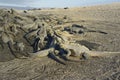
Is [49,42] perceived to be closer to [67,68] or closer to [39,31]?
[39,31]

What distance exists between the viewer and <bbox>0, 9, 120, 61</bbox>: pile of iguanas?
8.49 metres

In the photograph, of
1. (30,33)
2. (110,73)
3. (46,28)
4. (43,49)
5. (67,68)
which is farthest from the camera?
(46,28)

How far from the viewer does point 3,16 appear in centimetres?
1103

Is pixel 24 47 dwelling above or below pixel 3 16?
below

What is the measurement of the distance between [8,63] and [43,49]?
4.24ft

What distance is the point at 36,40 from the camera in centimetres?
975

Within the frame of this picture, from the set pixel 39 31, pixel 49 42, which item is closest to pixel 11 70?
pixel 49 42

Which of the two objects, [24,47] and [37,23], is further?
[37,23]

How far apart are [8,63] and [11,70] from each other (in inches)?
24.1

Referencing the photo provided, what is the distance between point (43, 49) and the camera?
362 inches

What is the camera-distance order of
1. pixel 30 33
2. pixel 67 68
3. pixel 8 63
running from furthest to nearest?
pixel 30 33 < pixel 8 63 < pixel 67 68

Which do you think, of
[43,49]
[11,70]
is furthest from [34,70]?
[43,49]

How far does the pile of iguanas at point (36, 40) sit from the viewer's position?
8492 mm

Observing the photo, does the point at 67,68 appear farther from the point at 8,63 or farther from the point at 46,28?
the point at 46,28
